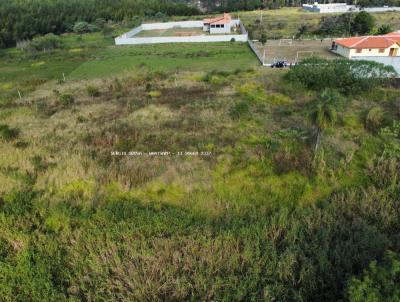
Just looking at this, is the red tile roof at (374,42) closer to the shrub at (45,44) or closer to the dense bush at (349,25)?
the dense bush at (349,25)

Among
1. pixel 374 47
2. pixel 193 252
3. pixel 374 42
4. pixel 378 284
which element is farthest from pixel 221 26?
pixel 378 284

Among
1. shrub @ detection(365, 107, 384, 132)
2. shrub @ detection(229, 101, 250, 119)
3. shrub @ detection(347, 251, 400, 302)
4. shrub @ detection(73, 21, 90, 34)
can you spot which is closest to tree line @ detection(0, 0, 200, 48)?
shrub @ detection(73, 21, 90, 34)

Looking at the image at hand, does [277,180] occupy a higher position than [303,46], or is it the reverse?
[303,46]

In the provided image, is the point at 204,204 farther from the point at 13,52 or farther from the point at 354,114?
the point at 13,52

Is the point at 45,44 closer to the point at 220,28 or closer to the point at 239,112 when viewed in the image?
the point at 220,28

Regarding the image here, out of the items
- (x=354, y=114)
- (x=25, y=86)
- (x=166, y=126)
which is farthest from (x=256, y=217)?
A: (x=25, y=86)

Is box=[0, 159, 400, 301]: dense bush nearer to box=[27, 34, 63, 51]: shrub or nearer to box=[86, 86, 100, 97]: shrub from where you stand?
box=[86, 86, 100, 97]: shrub
